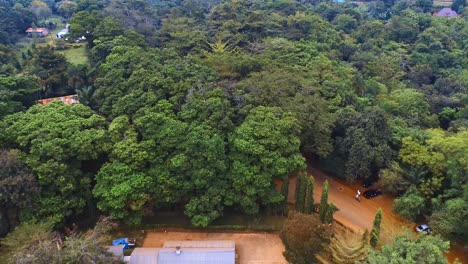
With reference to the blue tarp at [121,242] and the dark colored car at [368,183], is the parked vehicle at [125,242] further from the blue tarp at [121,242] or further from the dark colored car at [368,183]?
the dark colored car at [368,183]

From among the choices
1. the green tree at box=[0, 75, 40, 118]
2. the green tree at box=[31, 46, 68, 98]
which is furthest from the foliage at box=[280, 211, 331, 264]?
the green tree at box=[31, 46, 68, 98]

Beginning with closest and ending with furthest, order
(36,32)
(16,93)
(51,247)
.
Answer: (51,247) < (16,93) < (36,32)

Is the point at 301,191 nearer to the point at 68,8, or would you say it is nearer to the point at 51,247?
the point at 51,247

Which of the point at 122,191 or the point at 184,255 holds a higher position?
the point at 122,191

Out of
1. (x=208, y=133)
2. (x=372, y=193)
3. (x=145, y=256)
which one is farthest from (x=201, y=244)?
(x=372, y=193)

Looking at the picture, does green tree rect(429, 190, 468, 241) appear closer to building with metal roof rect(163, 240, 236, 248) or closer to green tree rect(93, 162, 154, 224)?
building with metal roof rect(163, 240, 236, 248)

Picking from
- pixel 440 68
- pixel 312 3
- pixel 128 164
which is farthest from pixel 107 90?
pixel 312 3

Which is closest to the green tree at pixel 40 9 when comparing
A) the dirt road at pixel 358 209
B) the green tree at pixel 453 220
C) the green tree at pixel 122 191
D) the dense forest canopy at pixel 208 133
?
the dense forest canopy at pixel 208 133

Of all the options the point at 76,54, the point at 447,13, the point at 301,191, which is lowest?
the point at 301,191
